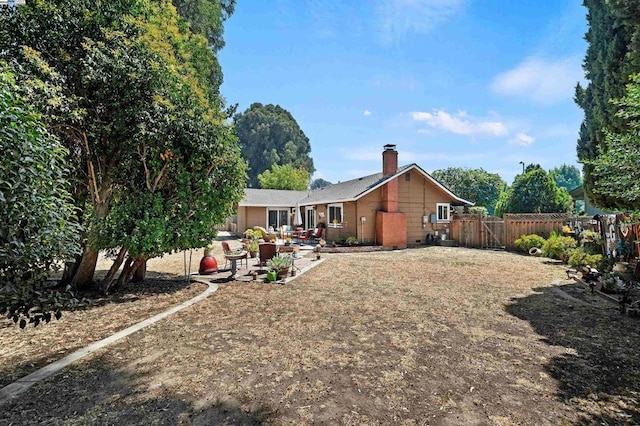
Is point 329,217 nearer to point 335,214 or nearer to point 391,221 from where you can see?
point 335,214

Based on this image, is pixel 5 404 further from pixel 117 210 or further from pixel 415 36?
pixel 415 36

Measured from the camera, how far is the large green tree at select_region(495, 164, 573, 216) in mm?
23453

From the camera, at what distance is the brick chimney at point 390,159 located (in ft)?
60.7

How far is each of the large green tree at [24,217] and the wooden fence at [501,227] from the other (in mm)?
17964

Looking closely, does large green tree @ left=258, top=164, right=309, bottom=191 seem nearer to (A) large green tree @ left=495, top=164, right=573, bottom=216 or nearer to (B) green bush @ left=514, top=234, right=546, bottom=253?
(A) large green tree @ left=495, top=164, right=573, bottom=216

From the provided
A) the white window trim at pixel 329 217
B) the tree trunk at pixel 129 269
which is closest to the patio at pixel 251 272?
the tree trunk at pixel 129 269

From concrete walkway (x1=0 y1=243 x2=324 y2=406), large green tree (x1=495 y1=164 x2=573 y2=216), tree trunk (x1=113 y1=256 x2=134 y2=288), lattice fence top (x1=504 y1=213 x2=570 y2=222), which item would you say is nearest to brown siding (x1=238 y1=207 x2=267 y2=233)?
tree trunk (x1=113 y1=256 x2=134 y2=288)

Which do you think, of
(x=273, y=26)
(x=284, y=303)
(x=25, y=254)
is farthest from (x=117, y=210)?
(x=273, y=26)

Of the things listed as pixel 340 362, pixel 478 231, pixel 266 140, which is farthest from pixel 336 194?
pixel 266 140

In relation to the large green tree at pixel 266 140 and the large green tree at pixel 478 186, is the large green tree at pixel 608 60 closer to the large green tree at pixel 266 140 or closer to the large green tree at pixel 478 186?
the large green tree at pixel 478 186

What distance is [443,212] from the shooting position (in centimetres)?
1975

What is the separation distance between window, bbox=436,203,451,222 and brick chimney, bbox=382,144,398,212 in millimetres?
3710

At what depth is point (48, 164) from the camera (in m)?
2.86

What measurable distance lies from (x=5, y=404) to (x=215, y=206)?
5.45m
